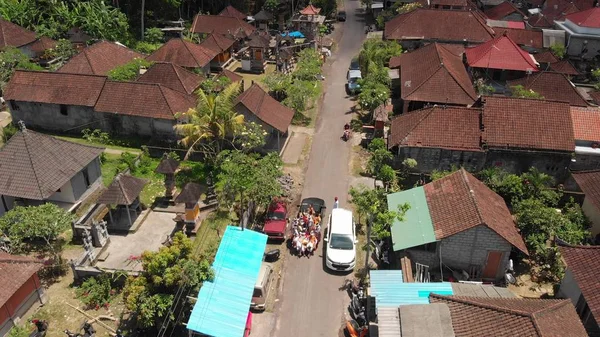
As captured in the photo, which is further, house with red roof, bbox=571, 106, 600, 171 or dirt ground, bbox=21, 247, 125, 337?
house with red roof, bbox=571, 106, 600, 171

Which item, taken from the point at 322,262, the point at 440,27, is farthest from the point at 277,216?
the point at 440,27

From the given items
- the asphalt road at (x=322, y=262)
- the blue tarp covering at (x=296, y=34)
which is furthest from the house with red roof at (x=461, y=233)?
the blue tarp covering at (x=296, y=34)

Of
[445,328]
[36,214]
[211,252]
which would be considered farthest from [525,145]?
[36,214]

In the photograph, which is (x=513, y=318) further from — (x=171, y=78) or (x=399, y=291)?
(x=171, y=78)

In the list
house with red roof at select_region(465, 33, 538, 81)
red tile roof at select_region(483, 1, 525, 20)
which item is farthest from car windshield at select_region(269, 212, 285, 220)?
red tile roof at select_region(483, 1, 525, 20)

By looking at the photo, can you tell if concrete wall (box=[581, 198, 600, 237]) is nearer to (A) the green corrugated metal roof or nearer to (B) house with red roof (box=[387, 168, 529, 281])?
(B) house with red roof (box=[387, 168, 529, 281])

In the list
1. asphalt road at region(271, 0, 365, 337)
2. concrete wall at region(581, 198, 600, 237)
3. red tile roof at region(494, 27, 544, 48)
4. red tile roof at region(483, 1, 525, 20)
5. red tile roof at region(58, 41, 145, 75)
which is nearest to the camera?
asphalt road at region(271, 0, 365, 337)
